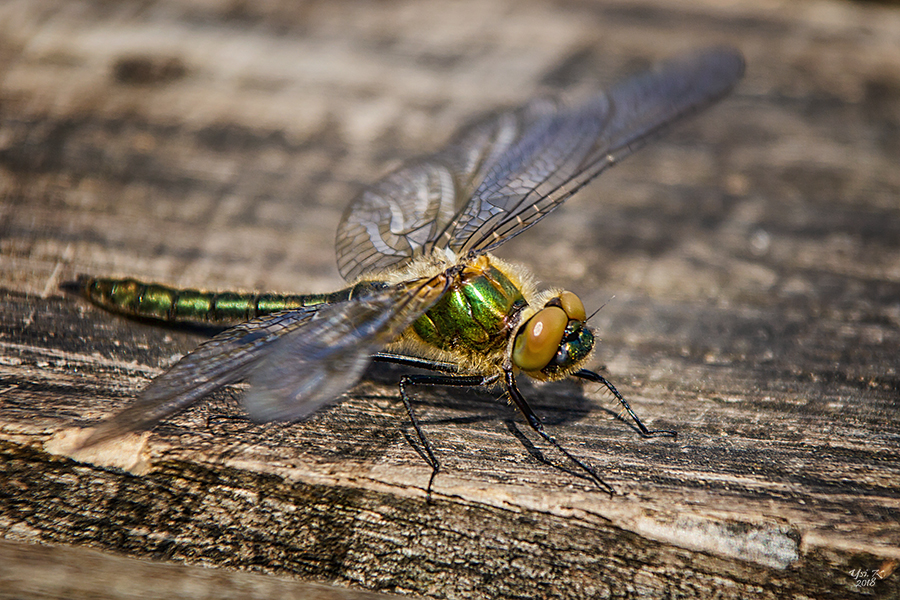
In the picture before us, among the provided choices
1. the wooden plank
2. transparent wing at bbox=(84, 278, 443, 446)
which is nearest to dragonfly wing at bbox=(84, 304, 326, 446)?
transparent wing at bbox=(84, 278, 443, 446)

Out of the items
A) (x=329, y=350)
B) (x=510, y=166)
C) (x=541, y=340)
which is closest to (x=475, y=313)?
(x=541, y=340)


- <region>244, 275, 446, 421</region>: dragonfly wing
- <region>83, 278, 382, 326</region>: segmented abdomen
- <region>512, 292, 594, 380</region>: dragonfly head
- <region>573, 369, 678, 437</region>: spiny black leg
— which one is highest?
<region>83, 278, 382, 326</region>: segmented abdomen

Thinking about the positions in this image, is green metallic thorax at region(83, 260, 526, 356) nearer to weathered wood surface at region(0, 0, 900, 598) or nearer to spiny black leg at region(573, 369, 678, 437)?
weathered wood surface at region(0, 0, 900, 598)

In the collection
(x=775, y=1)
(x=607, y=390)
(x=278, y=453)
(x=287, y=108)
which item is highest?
(x=775, y=1)

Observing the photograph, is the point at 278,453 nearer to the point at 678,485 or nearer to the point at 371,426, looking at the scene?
the point at 371,426

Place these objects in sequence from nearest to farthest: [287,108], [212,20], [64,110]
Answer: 1. [64,110]
2. [287,108]
3. [212,20]

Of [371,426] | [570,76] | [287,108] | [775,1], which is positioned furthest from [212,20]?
[775,1]
